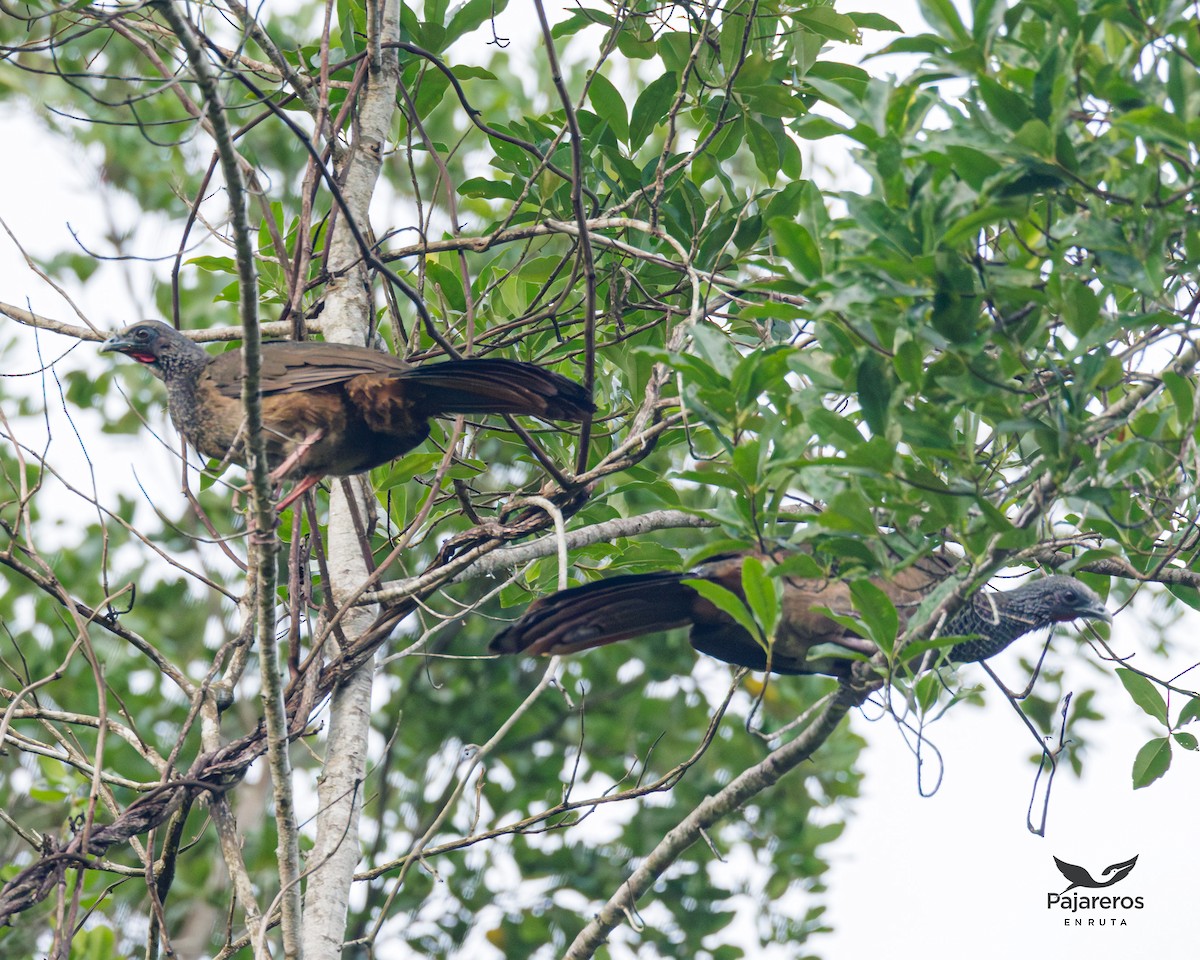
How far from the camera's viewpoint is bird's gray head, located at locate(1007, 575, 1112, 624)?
3730 mm

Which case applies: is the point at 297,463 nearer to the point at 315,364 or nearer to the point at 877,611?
the point at 315,364

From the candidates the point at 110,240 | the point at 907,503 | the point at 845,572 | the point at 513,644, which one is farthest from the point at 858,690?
the point at 110,240

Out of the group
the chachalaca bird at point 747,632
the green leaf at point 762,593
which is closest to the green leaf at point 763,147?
the chachalaca bird at point 747,632

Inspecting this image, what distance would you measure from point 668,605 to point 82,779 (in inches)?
103

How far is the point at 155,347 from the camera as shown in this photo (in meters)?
→ 4.06

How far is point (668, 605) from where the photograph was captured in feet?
11.2

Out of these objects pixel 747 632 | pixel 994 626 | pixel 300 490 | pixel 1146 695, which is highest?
pixel 300 490

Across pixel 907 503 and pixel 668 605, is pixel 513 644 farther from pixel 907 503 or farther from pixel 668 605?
pixel 907 503

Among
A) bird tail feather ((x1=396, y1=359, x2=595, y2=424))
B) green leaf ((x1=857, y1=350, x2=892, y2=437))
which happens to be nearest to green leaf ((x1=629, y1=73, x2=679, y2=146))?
bird tail feather ((x1=396, y1=359, x2=595, y2=424))

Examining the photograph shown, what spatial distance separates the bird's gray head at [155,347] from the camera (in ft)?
13.3

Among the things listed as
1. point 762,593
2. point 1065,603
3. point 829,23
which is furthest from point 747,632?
point 829,23

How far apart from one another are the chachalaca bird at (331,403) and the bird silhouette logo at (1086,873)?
7.40 feet

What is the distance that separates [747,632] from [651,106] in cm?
171

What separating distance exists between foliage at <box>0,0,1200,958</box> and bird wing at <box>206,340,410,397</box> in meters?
0.11
